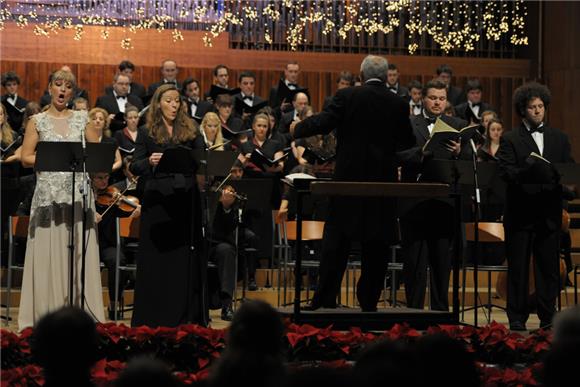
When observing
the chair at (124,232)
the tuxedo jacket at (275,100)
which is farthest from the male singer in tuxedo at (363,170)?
the tuxedo jacket at (275,100)

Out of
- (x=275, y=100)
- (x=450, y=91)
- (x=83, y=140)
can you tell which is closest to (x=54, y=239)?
(x=83, y=140)

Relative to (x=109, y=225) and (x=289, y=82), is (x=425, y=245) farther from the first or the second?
(x=289, y=82)

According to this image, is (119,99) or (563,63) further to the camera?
→ (563,63)

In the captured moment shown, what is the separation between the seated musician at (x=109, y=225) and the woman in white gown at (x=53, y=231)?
0.74 m

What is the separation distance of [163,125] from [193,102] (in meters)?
4.06

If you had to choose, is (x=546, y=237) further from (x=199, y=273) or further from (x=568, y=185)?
(x=199, y=273)

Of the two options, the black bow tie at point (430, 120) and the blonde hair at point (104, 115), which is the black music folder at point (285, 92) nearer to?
the blonde hair at point (104, 115)

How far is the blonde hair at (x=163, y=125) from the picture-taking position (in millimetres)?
6883

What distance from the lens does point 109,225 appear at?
8.27 meters

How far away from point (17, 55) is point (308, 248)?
536cm

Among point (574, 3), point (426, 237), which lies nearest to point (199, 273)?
point (426, 237)

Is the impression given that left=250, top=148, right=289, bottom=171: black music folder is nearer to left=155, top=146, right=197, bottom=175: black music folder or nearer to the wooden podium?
left=155, top=146, right=197, bottom=175: black music folder

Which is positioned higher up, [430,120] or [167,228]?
[430,120]

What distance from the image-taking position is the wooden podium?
5.82 meters
